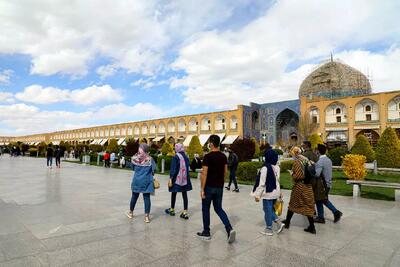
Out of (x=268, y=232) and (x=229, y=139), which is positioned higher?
(x=229, y=139)

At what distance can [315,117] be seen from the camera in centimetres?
3850

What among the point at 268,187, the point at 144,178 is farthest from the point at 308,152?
the point at 144,178

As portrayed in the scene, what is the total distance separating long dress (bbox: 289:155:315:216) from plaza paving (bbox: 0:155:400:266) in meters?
0.39

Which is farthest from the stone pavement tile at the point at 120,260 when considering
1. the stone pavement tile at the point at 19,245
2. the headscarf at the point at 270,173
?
the headscarf at the point at 270,173

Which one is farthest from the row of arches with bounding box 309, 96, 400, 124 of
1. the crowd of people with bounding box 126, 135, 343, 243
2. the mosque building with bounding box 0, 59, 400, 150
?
the crowd of people with bounding box 126, 135, 343, 243

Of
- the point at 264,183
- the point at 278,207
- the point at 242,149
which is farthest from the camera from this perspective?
the point at 242,149

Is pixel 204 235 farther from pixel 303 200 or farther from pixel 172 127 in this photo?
pixel 172 127

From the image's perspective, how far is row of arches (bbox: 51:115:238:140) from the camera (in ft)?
150

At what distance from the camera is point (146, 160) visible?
16.4ft

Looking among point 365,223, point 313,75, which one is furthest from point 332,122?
point 365,223

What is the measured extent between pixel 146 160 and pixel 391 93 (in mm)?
36153

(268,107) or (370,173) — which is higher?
(268,107)

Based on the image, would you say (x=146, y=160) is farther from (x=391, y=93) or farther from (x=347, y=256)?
(x=391, y=93)

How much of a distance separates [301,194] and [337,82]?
44.9 m
